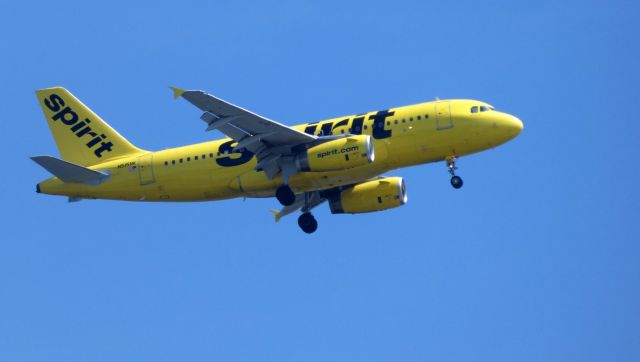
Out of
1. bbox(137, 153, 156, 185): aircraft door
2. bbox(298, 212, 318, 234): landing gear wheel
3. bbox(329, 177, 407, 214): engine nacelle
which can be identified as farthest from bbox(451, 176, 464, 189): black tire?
bbox(137, 153, 156, 185): aircraft door

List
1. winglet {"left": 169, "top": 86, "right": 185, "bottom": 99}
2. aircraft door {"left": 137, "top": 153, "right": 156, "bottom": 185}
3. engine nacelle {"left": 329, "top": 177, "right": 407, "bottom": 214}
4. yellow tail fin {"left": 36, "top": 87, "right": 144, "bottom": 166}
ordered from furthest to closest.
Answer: yellow tail fin {"left": 36, "top": 87, "right": 144, "bottom": 166} → engine nacelle {"left": 329, "top": 177, "right": 407, "bottom": 214} → aircraft door {"left": 137, "top": 153, "right": 156, "bottom": 185} → winglet {"left": 169, "top": 86, "right": 185, "bottom": 99}

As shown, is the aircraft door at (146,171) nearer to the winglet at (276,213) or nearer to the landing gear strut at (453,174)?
the winglet at (276,213)

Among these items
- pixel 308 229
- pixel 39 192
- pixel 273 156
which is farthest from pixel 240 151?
pixel 39 192

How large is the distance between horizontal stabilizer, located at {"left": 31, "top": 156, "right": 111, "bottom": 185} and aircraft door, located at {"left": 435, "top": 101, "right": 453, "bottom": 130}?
17.8 m

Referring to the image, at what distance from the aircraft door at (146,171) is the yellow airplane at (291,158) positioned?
5 centimetres

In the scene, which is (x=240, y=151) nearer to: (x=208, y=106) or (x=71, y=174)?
(x=208, y=106)

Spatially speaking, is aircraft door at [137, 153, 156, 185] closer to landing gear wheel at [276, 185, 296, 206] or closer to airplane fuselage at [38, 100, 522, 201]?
airplane fuselage at [38, 100, 522, 201]

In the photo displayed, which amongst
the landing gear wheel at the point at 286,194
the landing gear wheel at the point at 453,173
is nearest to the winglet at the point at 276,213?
the landing gear wheel at the point at 286,194

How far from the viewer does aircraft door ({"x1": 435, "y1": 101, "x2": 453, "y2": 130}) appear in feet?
190

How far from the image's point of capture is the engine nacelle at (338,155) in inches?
2219

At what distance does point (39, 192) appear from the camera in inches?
2442

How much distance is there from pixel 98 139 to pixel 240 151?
9471mm

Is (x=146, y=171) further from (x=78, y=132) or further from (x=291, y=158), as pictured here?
(x=291, y=158)

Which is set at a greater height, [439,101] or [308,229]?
[439,101]
